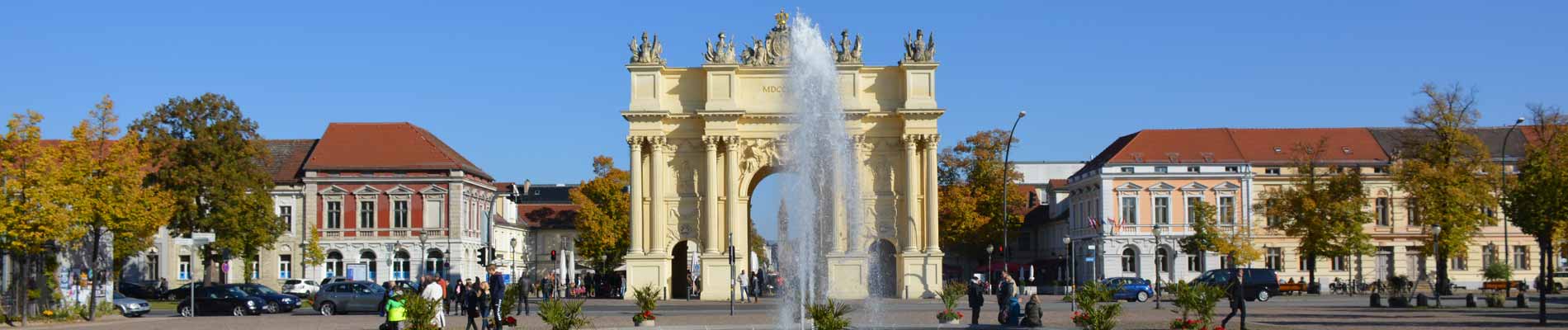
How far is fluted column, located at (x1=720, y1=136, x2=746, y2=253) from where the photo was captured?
61181mm

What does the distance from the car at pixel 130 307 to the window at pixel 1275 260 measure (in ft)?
182

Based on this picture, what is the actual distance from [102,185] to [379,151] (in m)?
40.4

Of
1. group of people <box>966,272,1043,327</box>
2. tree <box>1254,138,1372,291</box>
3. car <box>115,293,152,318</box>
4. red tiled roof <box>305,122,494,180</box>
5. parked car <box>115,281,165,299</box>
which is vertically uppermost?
red tiled roof <box>305,122,494,180</box>

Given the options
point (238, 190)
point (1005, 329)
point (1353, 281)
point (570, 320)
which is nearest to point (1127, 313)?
point (1005, 329)

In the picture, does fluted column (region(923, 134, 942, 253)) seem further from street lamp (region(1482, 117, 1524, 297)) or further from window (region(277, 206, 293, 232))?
window (region(277, 206, 293, 232))

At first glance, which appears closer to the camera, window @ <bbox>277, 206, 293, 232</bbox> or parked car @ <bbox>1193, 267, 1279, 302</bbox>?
parked car @ <bbox>1193, 267, 1279, 302</bbox>

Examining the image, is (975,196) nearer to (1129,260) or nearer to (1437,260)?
(1129,260)

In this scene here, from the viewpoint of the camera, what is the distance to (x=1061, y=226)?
3615 inches

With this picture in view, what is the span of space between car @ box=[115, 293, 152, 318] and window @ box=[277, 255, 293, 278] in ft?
103

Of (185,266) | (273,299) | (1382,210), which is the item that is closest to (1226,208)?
(1382,210)

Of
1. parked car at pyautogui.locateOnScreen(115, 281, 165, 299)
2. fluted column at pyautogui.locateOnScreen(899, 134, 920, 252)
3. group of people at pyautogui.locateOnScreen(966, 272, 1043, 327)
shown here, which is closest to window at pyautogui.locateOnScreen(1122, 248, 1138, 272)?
fluted column at pyautogui.locateOnScreen(899, 134, 920, 252)

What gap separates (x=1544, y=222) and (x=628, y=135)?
114ft

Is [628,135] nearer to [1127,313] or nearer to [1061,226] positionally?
[1127,313]

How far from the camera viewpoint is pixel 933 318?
38375 millimetres
